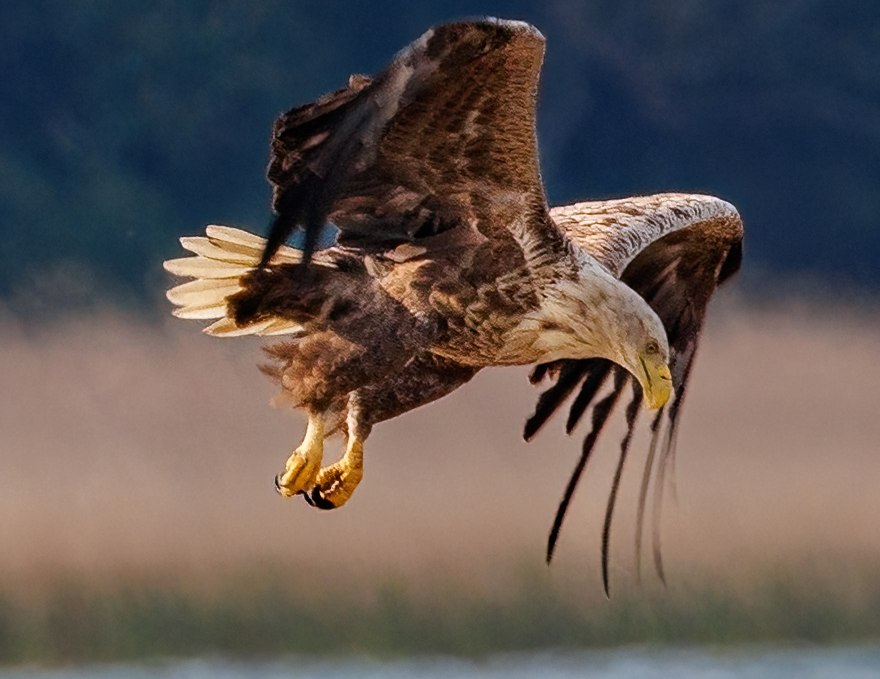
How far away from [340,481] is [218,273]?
1.76 feet

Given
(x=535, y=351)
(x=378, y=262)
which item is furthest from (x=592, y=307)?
(x=378, y=262)

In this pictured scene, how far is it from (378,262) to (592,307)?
0.45 meters

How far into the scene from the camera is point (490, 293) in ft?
13.4

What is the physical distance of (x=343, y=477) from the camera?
4449mm

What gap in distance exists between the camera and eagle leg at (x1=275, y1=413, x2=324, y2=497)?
4.25m

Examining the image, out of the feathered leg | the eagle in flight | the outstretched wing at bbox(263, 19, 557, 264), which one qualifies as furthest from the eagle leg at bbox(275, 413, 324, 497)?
the outstretched wing at bbox(263, 19, 557, 264)

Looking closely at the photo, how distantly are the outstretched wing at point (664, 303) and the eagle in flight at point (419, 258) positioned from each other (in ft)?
0.22

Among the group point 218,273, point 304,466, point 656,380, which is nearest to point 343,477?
point 304,466

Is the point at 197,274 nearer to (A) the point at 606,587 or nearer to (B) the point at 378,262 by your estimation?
(B) the point at 378,262

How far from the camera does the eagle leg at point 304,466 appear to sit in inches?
167

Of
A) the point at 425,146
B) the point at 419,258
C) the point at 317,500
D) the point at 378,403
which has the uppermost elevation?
the point at 425,146

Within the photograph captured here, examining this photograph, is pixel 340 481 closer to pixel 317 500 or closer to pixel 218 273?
pixel 317 500

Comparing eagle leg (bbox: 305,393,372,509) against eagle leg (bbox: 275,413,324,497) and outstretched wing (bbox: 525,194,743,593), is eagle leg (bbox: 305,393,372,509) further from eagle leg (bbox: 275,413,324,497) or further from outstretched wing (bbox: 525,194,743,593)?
outstretched wing (bbox: 525,194,743,593)

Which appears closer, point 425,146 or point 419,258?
point 425,146
